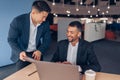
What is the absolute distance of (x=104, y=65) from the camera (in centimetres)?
575

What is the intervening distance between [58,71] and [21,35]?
1.13 metres

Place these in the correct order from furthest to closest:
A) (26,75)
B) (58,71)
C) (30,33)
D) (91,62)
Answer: (30,33) < (91,62) < (26,75) < (58,71)

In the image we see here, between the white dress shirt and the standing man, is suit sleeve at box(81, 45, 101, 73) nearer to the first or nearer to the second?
the standing man

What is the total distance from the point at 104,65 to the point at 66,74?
402 cm

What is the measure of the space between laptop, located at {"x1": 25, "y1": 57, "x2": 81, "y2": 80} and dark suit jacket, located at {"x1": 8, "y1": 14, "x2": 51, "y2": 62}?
0.80m

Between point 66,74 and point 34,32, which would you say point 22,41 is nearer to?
point 34,32

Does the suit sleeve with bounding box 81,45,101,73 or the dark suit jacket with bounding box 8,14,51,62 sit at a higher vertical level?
the dark suit jacket with bounding box 8,14,51,62

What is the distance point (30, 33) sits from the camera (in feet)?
9.39

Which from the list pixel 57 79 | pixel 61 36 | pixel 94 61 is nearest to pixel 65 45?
pixel 94 61

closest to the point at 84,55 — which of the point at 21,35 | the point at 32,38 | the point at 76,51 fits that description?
Result: the point at 76,51

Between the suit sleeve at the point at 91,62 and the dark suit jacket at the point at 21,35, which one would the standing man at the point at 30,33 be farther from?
the suit sleeve at the point at 91,62

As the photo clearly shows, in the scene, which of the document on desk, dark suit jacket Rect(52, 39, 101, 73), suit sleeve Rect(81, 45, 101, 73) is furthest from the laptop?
dark suit jacket Rect(52, 39, 101, 73)

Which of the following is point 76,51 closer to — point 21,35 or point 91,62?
point 91,62

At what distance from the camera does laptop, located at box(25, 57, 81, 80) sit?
186 cm
